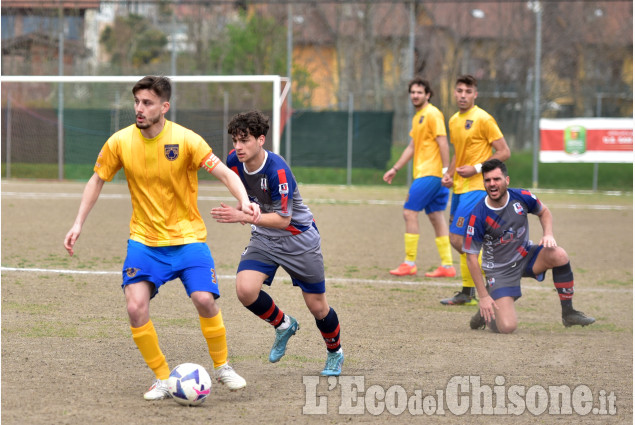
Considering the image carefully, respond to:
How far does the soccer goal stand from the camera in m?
23.0

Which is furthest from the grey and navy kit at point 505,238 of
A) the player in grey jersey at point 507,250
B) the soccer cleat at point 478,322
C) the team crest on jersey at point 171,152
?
→ the team crest on jersey at point 171,152

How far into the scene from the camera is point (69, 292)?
7793 mm

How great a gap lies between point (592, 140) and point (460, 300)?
15.3 m

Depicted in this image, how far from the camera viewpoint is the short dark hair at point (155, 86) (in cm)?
473

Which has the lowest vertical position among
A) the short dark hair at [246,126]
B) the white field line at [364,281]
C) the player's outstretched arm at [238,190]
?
the white field line at [364,281]

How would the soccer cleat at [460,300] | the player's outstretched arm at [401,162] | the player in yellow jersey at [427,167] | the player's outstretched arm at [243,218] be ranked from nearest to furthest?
1. the player's outstretched arm at [243,218]
2. the soccer cleat at [460,300]
3. the player in yellow jersey at [427,167]
4. the player's outstretched arm at [401,162]

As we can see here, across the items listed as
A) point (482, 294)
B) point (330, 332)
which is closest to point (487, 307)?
point (482, 294)

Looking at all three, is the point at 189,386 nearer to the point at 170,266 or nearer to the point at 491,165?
the point at 170,266

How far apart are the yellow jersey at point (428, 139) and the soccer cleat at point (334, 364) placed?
4.07m

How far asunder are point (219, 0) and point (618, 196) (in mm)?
13231

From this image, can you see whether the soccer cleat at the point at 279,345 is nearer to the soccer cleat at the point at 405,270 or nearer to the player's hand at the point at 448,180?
the player's hand at the point at 448,180

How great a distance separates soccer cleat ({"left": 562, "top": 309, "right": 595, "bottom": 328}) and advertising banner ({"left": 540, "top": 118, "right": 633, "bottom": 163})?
51.9ft

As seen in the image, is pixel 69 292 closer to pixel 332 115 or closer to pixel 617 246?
pixel 617 246

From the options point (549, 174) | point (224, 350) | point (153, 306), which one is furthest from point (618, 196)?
point (224, 350)
